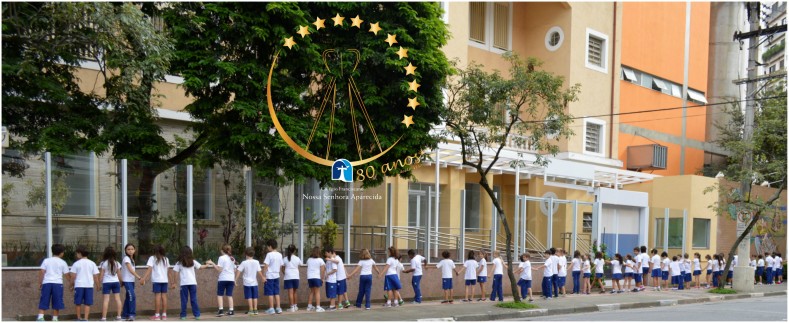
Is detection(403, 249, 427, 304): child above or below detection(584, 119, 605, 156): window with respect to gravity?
below

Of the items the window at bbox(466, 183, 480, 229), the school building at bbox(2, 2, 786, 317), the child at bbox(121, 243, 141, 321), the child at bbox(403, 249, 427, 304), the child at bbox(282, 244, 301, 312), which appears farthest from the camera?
the window at bbox(466, 183, 480, 229)

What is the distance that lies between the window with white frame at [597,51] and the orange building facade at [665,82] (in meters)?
1.77

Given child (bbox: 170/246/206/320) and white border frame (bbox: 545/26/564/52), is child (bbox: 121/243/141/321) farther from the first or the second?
white border frame (bbox: 545/26/564/52)

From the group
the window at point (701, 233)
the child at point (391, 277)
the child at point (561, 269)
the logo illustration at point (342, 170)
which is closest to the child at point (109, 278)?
the logo illustration at point (342, 170)

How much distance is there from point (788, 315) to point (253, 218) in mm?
11853

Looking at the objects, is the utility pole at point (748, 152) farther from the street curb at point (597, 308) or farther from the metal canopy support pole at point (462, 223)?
the metal canopy support pole at point (462, 223)

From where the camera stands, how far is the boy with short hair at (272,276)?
652 inches

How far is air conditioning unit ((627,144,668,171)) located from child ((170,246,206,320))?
25.1 meters

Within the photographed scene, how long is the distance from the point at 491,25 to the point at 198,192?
1787 centimetres

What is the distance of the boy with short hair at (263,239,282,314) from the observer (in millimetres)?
16562

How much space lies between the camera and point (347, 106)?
17.4 meters

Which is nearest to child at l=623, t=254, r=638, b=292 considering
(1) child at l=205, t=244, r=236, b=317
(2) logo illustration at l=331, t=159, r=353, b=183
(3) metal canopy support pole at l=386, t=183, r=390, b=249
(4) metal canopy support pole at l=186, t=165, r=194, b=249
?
(3) metal canopy support pole at l=386, t=183, r=390, b=249

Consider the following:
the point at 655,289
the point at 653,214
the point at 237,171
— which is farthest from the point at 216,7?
the point at 653,214

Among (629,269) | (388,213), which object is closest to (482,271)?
(388,213)
